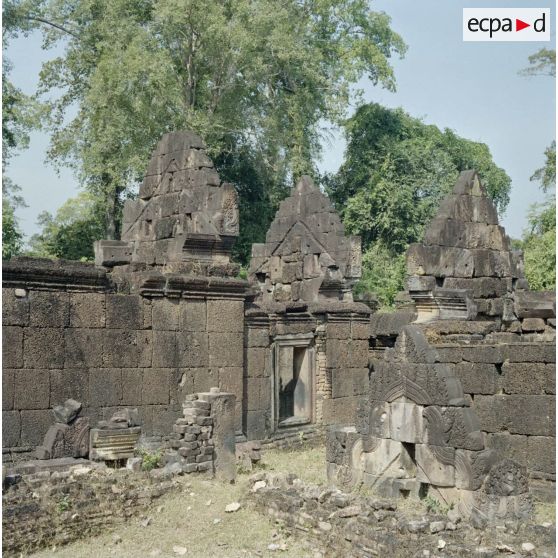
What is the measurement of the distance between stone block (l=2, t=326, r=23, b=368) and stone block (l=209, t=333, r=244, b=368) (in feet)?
11.2

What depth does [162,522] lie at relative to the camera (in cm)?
1030

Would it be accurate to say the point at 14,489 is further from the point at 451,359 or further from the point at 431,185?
the point at 431,185

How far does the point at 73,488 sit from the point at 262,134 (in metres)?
20.0

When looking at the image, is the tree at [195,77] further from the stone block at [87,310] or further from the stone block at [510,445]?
the stone block at [510,445]

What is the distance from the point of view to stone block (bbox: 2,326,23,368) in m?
12.4

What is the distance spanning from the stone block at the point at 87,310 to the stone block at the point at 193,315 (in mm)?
1512

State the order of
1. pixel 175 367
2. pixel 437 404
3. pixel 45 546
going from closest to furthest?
pixel 45 546
pixel 437 404
pixel 175 367

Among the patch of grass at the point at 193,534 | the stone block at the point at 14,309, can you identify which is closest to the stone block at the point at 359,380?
the patch of grass at the point at 193,534

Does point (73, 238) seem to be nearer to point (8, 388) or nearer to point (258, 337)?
point (258, 337)

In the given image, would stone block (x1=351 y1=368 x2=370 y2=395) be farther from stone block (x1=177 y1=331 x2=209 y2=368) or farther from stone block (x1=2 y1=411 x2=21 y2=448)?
stone block (x1=2 y1=411 x2=21 y2=448)

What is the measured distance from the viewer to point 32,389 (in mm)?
12609

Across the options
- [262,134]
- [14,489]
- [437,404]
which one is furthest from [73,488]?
[262,134]

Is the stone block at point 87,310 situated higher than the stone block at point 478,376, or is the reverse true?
the stone block at point 87,310

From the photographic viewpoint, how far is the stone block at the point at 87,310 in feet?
43.3
